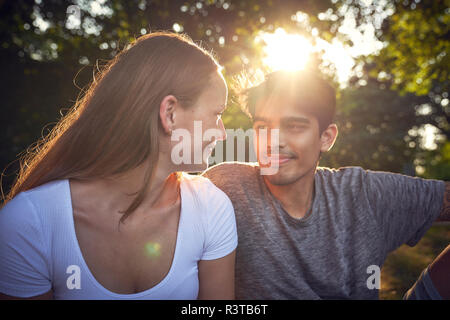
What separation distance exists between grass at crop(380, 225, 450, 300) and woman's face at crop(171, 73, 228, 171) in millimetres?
3991

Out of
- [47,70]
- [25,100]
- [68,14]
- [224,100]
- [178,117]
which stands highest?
[68,14]

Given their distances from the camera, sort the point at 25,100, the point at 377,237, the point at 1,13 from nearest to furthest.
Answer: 1. the point at 377,237
2. the point at 1,13
3. the point at 25,100

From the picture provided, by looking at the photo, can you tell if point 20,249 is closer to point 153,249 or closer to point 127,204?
point 127,204

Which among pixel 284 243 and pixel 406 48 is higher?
pixel 406 48

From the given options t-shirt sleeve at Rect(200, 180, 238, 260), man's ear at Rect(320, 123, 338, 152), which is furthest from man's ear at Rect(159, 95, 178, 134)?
man's ear at Rect(320, 123, 338, 152)

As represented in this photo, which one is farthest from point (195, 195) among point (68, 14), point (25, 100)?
point (25, 100)

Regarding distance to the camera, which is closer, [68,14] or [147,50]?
[147,50]

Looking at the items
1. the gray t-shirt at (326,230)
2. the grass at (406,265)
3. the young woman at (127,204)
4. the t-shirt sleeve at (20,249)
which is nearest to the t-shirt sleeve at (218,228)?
the young woman at (127,204)

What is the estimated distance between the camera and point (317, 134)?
9.05 feet

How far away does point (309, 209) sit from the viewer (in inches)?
101

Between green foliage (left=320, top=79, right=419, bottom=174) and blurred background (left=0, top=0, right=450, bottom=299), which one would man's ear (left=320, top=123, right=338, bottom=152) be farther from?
green foliage (left=320, top=79, right=419, bottom=174)
